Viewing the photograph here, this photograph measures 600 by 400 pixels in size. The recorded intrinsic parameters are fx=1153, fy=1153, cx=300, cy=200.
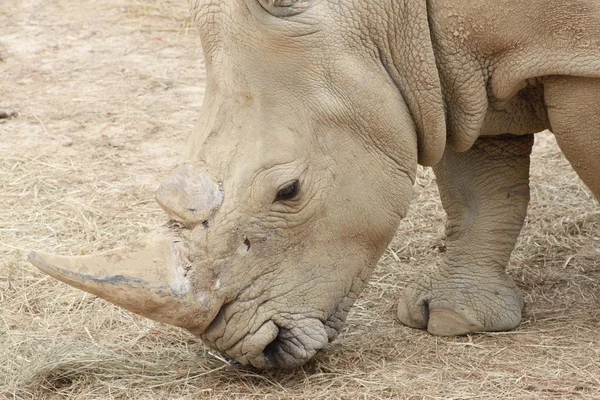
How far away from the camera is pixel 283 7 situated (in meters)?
3.90

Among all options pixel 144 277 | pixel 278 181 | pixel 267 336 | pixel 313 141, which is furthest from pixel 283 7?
pixel 267 336

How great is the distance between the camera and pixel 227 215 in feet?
12.8

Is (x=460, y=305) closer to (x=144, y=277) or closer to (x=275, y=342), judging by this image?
(x=275, y=342)

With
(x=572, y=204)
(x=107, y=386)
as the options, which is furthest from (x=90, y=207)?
(x=572, y=204)

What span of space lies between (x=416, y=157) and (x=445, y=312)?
0.96m

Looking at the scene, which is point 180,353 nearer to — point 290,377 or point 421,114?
point 290,377

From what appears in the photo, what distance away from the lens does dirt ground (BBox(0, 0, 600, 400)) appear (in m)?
4.35

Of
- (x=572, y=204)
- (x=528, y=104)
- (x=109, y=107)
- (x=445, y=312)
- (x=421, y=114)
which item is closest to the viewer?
(x=421, y=114)

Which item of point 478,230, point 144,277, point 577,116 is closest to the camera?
point 144,277

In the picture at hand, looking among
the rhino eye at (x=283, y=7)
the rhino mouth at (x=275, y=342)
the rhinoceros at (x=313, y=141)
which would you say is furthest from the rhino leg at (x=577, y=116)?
the rhino mouth at (x=275, y=342)

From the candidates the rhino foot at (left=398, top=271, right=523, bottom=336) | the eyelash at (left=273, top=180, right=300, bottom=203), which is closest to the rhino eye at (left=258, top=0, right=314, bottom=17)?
the eyelash at (left=273, top=180, right=300, bottom=203)

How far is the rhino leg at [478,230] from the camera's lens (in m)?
5.02

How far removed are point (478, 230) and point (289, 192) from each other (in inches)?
58.8

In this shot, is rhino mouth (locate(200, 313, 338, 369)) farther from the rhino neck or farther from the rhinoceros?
the rhino neck
